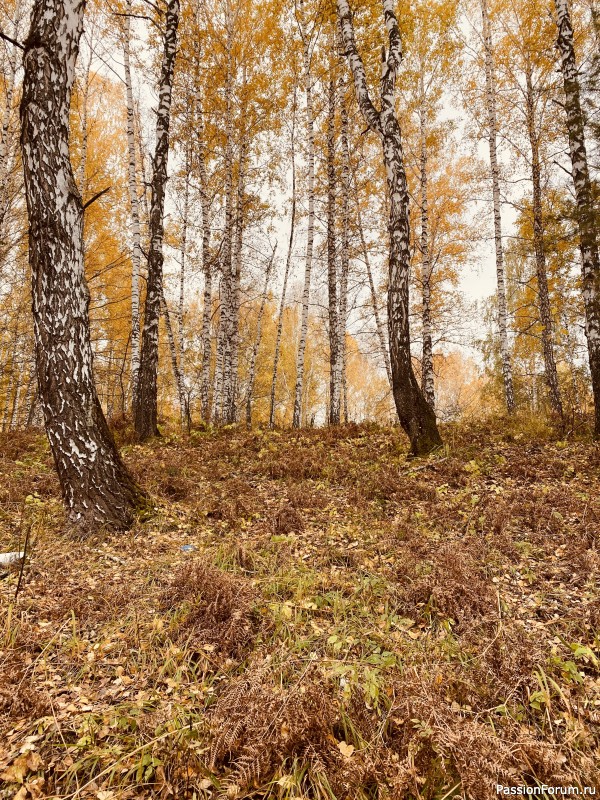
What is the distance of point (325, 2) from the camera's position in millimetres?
10508

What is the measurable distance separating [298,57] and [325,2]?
9.06 ft

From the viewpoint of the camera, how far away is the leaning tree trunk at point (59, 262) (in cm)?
411

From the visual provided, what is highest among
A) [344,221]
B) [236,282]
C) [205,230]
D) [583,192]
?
[344,221]

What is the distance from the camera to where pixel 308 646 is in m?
2.76

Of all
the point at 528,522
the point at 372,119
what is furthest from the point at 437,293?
the point at 528,522

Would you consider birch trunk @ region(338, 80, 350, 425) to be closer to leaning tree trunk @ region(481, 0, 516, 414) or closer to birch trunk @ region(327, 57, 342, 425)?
birch trunk @ region(327, 57, 342, 425)

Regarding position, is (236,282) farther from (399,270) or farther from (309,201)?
(399,270)

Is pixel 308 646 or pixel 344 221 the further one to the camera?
pixel 344 221

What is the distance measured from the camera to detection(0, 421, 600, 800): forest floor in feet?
6.04

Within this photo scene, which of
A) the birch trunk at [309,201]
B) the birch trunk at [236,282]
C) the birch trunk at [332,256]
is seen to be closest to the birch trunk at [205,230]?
the birch trunk at [236,282]

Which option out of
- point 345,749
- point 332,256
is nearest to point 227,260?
point 332,256

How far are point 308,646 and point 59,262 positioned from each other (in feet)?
13.8

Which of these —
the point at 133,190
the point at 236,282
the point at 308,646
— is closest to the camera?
the point at 308,646

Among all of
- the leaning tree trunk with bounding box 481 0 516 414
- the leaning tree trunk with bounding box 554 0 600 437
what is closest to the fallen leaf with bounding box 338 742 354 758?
the leaning tree trunk with bounding box 554 0 600 437
